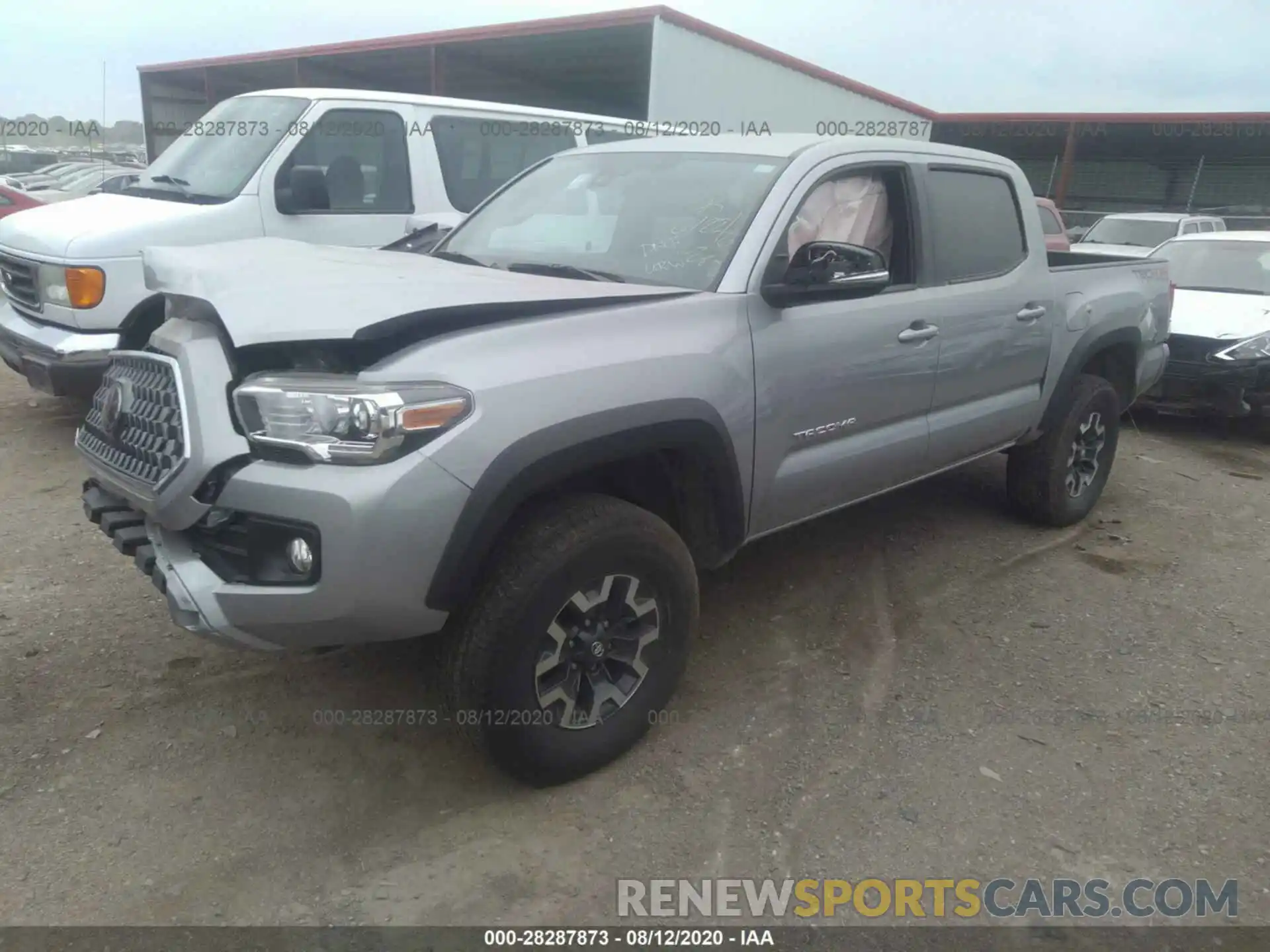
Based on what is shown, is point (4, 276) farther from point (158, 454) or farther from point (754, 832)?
point (754, 832)

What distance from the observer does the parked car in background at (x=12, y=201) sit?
11.1 m

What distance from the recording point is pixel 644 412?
270cm

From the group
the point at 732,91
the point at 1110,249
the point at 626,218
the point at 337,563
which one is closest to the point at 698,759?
the point at 337,563

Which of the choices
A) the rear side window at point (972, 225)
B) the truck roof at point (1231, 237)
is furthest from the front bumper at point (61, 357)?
A: the truck roof at point (1231, 237)

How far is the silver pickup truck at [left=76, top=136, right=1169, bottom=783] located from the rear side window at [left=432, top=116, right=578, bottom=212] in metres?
2.38

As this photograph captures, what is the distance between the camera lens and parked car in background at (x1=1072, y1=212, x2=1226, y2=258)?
41.3 feet

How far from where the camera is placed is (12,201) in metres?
11.2

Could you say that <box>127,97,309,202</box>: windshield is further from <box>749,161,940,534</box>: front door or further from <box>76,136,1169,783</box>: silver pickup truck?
<box>749,161,940,534</box>: front door

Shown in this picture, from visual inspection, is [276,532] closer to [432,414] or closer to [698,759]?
[432,414]

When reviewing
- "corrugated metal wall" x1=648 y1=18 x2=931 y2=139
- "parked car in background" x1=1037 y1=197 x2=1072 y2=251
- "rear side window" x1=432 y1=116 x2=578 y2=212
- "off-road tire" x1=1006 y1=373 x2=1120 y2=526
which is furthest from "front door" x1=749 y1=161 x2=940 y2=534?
"parked car in background" x1=1037 y1=197 x2=1072 y2=251

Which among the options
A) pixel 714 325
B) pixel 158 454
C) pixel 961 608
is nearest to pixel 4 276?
pixel 158 454

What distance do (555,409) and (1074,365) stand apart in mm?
3308

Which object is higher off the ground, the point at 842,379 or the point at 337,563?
the point at 842,379

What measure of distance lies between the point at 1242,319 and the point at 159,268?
7.82 metres
